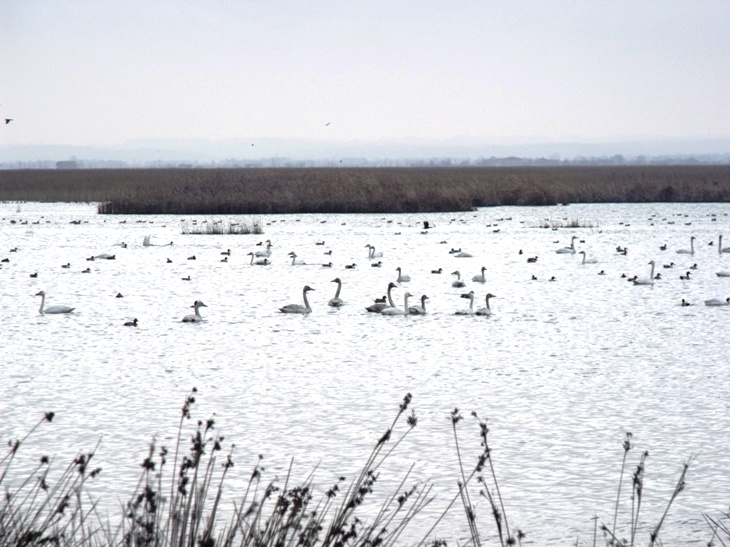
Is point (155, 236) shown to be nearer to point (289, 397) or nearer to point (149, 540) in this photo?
point (289, 397)

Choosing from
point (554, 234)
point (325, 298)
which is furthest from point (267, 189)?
point (325, 298)

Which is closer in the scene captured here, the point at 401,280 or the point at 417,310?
the point at 417,310

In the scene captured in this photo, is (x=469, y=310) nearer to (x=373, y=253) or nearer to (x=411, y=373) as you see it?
(x=411, y=373)

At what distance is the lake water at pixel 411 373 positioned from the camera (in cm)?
667

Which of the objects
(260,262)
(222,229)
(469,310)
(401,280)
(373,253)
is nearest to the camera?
(469,310)

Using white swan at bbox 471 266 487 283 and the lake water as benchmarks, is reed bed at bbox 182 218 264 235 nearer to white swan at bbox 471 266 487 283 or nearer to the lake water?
the lake water

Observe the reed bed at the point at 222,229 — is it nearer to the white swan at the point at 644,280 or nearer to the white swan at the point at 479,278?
the white swan at the point at 479,278

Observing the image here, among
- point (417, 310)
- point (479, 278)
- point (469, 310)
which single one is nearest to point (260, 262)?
point (479, 278)

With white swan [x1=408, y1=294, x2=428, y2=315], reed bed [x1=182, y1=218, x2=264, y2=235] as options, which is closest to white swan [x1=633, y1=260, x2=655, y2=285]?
white swan [x1=408, y1=294, x2=428, y2=315]

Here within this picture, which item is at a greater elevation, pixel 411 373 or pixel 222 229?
pixel 222 229

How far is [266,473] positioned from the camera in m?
6.59

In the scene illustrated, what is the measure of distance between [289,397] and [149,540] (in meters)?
5.37

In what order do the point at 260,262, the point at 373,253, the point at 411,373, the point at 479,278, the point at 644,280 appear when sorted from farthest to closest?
the point at 373,253, the point at 260,262, the point at 479,278, the point at 644,280, the point at 411,373

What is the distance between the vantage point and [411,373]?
10.4m
